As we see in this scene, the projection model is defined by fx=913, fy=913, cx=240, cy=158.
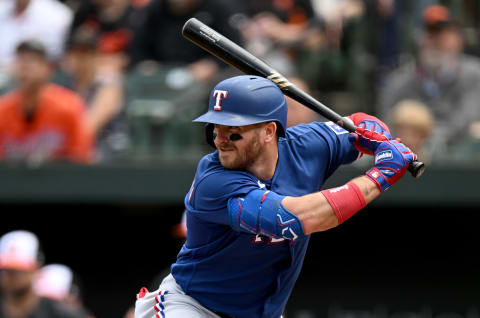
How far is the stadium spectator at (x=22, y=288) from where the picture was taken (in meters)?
6.21

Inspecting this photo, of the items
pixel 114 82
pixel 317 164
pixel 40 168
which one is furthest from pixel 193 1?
pixel 317 164

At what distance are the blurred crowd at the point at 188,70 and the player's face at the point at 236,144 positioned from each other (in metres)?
2.48

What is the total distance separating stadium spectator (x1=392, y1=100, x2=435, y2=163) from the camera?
6.72 m

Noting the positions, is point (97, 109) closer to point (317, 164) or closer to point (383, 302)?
point (383, 302)

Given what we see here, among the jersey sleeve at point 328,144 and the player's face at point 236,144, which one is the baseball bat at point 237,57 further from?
the player's face at point 236,144

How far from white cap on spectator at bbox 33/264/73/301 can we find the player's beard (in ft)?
9.98

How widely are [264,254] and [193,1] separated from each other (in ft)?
12.8

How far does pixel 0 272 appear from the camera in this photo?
636 cm

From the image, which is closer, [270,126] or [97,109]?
[270,126]

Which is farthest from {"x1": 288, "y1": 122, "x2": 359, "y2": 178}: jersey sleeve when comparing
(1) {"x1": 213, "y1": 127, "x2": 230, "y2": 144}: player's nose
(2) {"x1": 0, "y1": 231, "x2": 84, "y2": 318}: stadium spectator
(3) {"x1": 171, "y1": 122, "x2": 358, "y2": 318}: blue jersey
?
(2) {"x1": 0, "y1": 231, "x2": 84, "y2": 318}: stadium spectator

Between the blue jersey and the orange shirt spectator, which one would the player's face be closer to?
the blue jersey

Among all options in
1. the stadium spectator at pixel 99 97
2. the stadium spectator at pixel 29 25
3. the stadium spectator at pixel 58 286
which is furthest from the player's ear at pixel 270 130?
the stadium spectator at pixel 29 25

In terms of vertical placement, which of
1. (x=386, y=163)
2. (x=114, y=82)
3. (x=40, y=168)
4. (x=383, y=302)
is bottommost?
(x=383, y=302)

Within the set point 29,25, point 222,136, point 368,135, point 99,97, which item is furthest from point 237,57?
point 29,25
